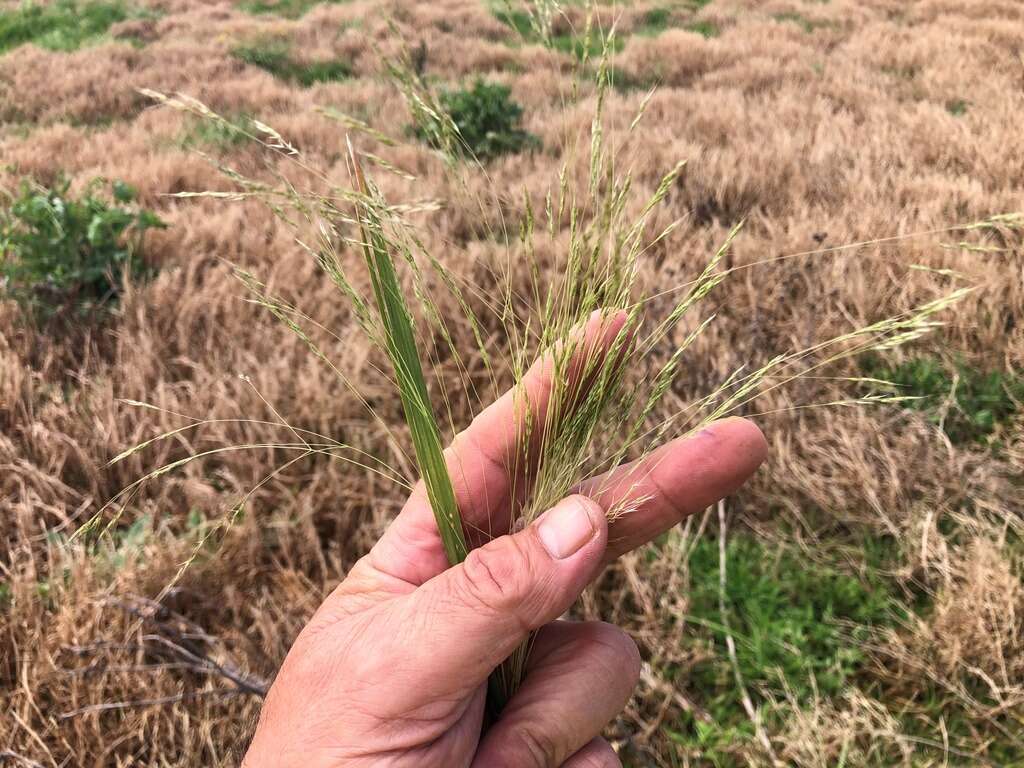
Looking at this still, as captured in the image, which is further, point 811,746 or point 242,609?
point 242,609

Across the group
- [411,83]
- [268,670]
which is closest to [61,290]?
[268,670]

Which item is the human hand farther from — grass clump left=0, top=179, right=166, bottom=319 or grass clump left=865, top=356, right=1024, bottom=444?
grass clump left=0, top=179, right=166, bottom=319

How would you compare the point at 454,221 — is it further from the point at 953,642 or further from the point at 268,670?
the point at 953,642

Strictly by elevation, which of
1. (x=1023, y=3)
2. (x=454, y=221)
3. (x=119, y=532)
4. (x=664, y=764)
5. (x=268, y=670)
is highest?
(x=1023, y=3)

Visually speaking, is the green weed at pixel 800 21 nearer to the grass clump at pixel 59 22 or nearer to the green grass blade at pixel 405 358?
the grass clump at pixel 59 22

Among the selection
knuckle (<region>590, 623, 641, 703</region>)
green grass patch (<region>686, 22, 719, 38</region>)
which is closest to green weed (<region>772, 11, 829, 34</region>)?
green grass patch (<region>686, 22, 719, 38</region>)

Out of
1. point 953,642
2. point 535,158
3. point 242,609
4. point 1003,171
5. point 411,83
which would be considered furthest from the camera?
point 535,158

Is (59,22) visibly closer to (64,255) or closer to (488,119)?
(488,119)
